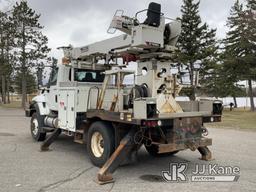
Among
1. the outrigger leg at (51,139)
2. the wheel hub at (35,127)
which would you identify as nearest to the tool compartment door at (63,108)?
the outrigger leg at (51,139)

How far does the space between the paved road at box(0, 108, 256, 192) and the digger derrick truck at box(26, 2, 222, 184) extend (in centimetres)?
34

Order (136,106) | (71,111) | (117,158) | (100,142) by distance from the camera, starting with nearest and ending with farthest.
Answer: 1. (136,106)
2. (117,158)
3. (100,142)
4. (71,111)

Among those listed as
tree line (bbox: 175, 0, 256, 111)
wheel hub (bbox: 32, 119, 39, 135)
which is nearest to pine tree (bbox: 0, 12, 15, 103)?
tree line (bbox: 175, 0, 256, 111)

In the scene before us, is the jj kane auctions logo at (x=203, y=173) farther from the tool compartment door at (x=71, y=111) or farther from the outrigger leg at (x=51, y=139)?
the outrigger leg at (x=51, y=139)

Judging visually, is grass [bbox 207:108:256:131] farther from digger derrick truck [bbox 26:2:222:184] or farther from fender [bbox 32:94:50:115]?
fender [bbox 32:94:50:115]

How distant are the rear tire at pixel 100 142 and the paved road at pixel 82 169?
24 cm

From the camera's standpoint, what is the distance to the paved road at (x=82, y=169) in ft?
18.1

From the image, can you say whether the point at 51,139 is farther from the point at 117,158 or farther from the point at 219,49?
the point at 219,49

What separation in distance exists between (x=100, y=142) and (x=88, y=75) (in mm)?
2714

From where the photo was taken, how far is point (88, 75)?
9219 millimetres

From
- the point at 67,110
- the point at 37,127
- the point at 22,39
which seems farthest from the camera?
the point at 22,39

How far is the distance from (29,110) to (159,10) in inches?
255

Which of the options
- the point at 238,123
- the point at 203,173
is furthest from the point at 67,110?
the point at 238,123

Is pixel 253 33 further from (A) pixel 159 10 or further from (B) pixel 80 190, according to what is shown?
(B) pixel 80 190
